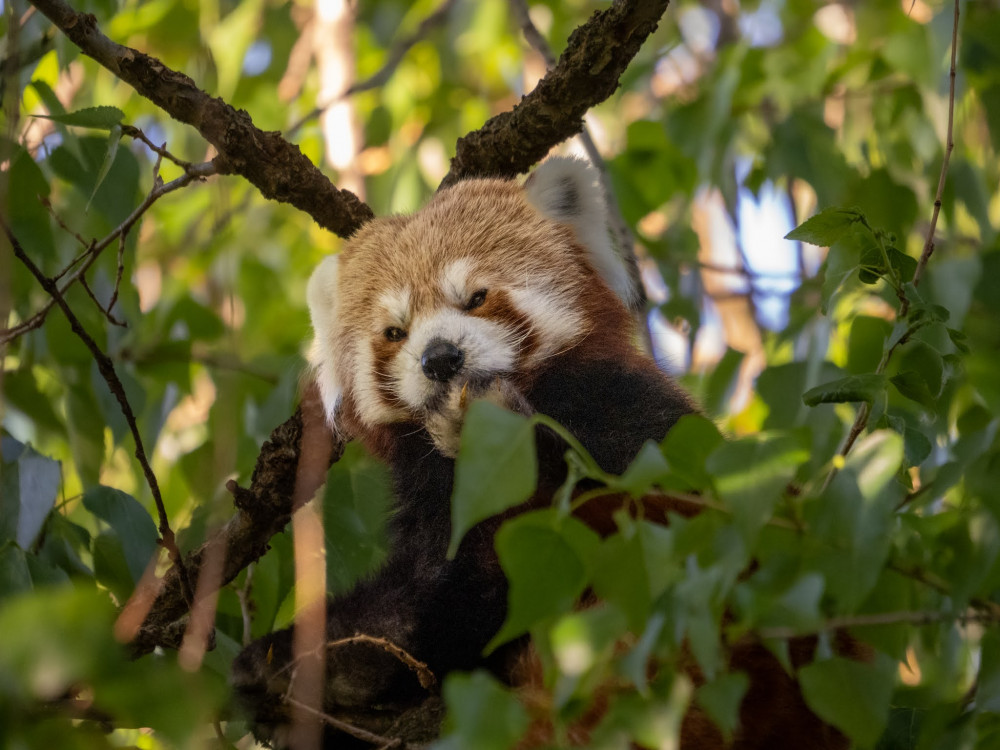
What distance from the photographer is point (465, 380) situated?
212cm

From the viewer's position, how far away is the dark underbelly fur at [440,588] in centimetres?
203

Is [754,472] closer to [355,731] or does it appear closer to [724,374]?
[355,731]

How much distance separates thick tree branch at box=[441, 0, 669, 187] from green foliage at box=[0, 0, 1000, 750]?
23.4 inches

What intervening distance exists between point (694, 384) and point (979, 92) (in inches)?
59.4

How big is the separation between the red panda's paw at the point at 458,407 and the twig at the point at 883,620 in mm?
824

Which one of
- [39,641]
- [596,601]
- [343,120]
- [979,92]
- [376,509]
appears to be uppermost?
[343,120]

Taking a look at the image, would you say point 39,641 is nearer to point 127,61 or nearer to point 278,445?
point 278,445

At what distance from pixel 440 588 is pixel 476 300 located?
687 millimetres

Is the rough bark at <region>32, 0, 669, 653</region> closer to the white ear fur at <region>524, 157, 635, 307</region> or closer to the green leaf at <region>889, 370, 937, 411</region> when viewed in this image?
the white ear fur at <region>524, 157, 635, 307</region>

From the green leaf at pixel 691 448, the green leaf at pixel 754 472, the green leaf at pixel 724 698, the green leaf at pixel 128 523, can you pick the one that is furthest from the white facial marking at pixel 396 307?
the green leaf at pixel 724 698

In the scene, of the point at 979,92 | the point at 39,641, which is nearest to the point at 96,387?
the point at 39,641

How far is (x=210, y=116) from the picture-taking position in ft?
7.33

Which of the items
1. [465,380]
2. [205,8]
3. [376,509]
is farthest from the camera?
[205,8]

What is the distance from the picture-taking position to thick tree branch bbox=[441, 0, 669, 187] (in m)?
2.20
